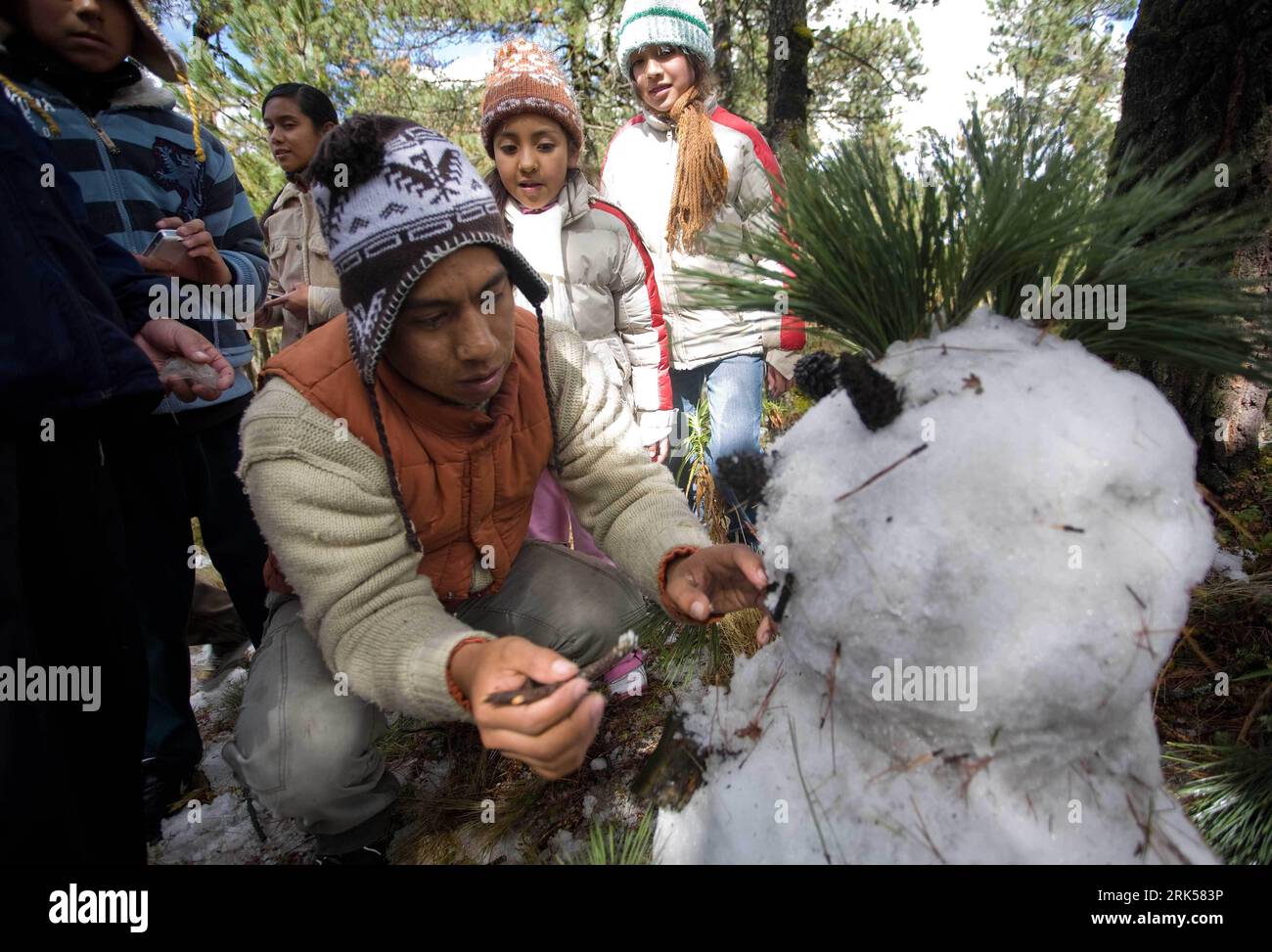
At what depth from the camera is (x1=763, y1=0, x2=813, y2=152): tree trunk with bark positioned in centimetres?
485

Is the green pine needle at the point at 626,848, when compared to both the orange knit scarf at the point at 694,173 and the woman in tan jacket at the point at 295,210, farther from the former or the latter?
the woman in tan jacket at the point at 295,210

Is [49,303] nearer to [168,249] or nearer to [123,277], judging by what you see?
[123,277]

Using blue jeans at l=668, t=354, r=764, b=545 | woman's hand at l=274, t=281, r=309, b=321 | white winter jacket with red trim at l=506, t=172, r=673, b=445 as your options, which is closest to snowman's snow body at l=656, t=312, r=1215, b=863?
white winter jacket with red trim at l=506, t=172, r=673, b=445

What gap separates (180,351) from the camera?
1714 millimetres

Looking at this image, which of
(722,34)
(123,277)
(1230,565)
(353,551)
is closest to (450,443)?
(353,551)

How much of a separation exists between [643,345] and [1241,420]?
1.96 metres

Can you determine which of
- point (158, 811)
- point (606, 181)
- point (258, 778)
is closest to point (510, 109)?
point (606, 181)

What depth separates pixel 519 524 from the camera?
5.84 ft

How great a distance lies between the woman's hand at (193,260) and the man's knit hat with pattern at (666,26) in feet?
5.54

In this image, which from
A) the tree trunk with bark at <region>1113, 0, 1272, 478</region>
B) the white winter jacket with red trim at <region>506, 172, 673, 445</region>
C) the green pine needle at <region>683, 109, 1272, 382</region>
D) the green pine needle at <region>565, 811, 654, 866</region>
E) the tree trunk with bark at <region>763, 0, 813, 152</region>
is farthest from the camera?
the tree trunk with bark at <region>763, 0, 813, 152</region>

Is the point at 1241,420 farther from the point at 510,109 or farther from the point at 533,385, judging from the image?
the point at 510,109

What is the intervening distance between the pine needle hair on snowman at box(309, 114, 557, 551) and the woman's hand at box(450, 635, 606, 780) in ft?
1.89

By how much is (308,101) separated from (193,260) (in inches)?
60.9

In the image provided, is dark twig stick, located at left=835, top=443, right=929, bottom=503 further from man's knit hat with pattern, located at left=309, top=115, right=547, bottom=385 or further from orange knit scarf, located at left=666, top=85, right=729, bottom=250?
orange knit scarf, located at left=666, top=85, right=729, bottom=250
